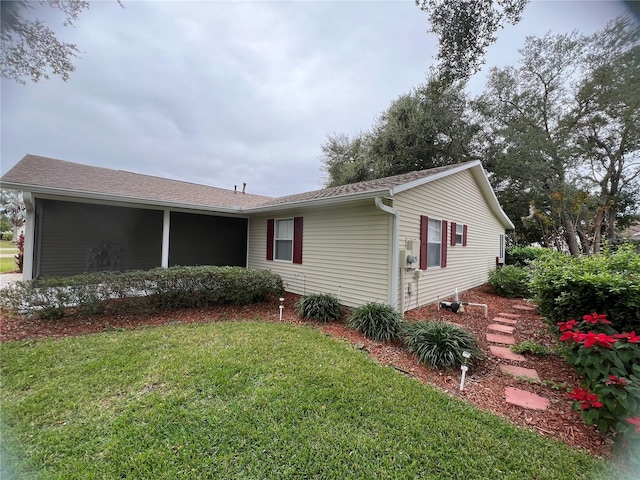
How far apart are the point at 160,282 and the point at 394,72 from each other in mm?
6917

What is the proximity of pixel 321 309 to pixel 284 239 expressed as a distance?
3109 millimetres

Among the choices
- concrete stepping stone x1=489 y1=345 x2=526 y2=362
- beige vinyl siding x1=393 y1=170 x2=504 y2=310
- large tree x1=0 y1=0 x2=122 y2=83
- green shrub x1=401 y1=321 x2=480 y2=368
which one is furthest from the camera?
beige vinyl siding x1=393 y1=170 x2=504 y2=310

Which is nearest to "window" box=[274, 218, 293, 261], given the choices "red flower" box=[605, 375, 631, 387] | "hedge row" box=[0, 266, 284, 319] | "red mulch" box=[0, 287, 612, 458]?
"hedge row" box=[0, 266, 284, 319]

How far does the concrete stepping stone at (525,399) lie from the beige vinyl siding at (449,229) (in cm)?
260

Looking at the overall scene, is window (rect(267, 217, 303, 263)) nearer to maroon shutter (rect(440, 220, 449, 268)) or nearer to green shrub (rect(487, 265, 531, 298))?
maroon shutter (rect(440, 220, 449, 268))

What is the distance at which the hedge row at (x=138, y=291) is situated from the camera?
4.92m

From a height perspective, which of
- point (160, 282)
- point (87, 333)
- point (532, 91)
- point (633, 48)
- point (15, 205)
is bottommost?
point (87, 333)

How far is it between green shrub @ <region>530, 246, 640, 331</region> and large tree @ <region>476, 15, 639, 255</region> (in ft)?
38.6

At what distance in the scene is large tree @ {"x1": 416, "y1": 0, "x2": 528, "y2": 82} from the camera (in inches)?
158

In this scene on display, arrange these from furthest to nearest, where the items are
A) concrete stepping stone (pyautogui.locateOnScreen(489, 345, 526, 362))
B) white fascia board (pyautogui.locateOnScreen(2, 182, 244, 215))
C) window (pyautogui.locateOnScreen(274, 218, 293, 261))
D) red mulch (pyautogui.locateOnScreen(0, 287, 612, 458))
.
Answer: window (pyautogui.locateOnScreen(274, 218, 293, 261))
white fascia board (pyautogui.locateOnScreen(2, 182, 244, 215))
concrete stepping stone (pyautogui.locateOnScreen(489, 345, 526, 362))
red mulch (pyautogui.locateOnScreen(0, 287, 612, 458))

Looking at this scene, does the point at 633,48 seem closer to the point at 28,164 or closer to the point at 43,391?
the point at 43,391

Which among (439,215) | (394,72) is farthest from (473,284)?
(394,72)

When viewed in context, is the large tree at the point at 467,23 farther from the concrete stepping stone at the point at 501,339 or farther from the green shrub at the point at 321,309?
the green shrub at the point at 321,309

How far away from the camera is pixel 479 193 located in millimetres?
9484
